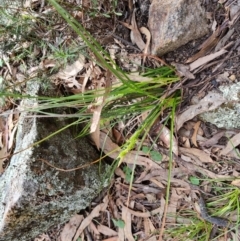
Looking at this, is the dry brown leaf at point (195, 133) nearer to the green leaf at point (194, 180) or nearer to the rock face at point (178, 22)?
the green leaf at point (194, 180)

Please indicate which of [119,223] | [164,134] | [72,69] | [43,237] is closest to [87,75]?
[72,69]

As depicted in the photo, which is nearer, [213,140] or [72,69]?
[213,140]

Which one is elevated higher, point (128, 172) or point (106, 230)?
point (128, 172)

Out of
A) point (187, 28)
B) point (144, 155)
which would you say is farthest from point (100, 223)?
point (187, 28)

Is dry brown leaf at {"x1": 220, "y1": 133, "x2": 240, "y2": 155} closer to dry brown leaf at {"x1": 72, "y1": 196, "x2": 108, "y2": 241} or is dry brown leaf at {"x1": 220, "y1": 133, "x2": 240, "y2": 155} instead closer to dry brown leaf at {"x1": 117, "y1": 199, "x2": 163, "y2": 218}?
dry brown leaf at {"x1": 117, "y1": 199, "x2": 163, "y2": 218}

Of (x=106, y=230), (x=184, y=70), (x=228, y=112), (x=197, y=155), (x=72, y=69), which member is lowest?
(x=106, y=230)

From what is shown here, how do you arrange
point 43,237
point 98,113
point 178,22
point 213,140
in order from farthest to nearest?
point 43,237 → point 213,140 → point 178,22 → point 98,113

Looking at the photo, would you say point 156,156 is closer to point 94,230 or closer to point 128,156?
point 128,156

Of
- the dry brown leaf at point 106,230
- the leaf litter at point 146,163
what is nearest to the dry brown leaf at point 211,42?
the leaf litter at point 146,163
